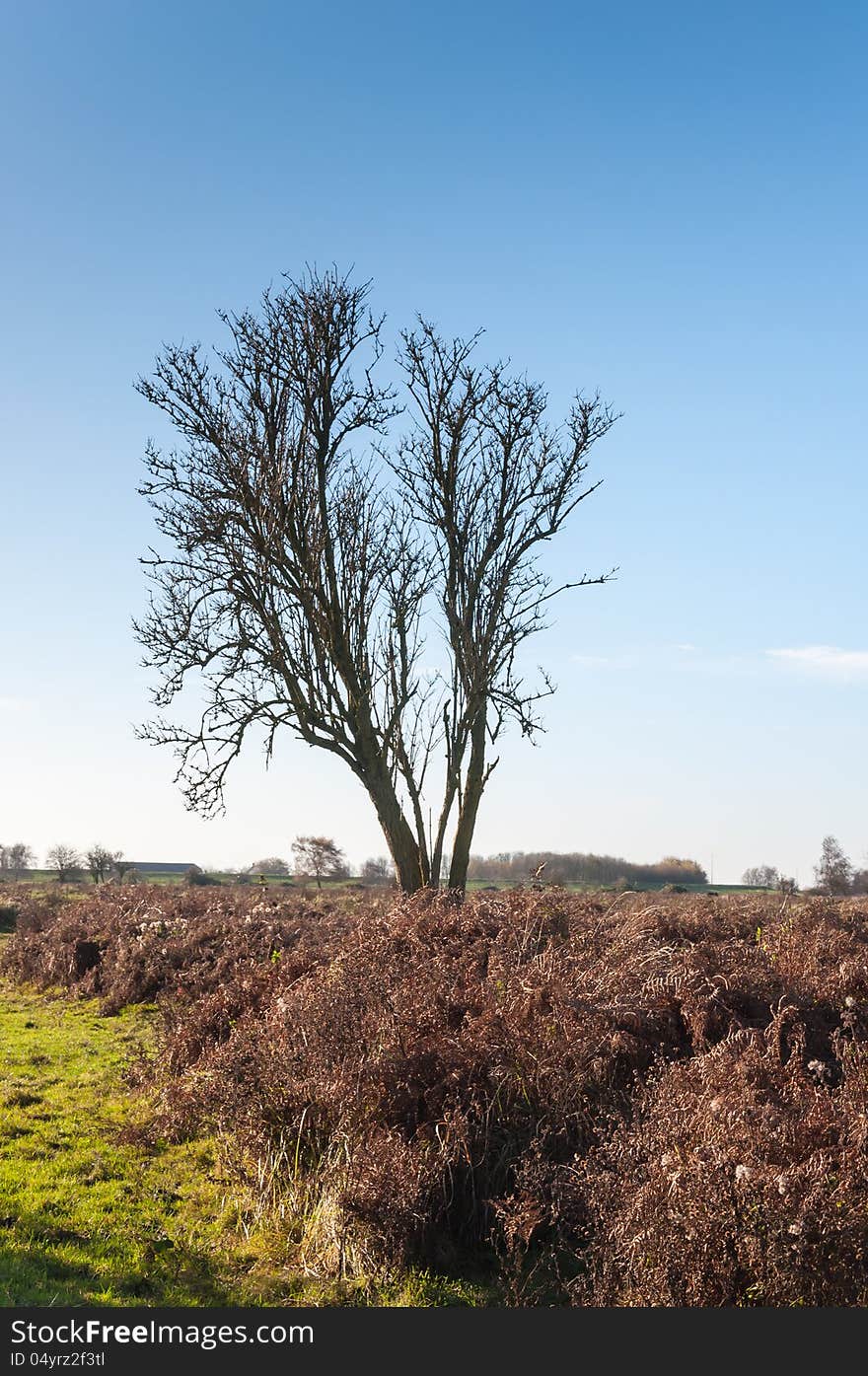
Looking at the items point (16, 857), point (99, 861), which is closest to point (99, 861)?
point (99, 861)

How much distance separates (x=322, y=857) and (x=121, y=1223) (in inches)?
2059

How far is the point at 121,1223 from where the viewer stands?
7551 mm

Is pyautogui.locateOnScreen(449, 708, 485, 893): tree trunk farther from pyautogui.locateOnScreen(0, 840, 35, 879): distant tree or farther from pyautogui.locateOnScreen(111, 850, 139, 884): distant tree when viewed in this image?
pyautogui.locateOnScreen(0, 840, 35, 879): distant tree

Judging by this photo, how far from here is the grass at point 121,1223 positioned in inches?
245

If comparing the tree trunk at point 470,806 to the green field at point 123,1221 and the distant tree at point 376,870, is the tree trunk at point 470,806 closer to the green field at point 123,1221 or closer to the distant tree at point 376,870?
the green field at point 123,1221

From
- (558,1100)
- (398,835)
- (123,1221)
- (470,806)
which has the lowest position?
(123,1221)

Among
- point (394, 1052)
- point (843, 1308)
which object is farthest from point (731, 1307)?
point (394, 1052)

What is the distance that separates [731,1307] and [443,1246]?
2304 mm

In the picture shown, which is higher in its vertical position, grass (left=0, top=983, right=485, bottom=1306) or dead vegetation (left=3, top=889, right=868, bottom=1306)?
dead vegetation (left=3, top=889, right=868, bottom=1306)

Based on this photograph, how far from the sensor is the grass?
245 inches

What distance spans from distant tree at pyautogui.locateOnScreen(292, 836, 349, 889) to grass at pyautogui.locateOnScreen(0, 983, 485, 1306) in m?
47.4

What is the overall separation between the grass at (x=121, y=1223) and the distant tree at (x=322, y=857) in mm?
47445

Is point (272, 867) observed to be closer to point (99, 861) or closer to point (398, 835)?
point (99, 861)

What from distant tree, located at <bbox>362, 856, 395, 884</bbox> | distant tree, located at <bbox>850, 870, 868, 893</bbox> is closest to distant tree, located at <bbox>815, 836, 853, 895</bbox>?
distant tree, located at <bbox>850, 870, 868, 893</bbox>
